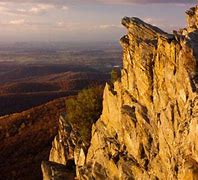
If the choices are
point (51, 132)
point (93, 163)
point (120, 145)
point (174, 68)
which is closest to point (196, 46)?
point (174, 68)

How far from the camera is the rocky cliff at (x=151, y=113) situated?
3053 cm

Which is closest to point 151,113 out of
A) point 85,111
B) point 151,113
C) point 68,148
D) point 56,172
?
point 151,113

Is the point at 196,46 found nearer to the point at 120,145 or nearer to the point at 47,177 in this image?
the point at 120,145

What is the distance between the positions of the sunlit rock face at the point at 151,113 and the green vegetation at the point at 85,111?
45.2ft

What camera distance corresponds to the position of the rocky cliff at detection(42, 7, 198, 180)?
30531 millimetres

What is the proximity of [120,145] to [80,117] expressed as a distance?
2340cm

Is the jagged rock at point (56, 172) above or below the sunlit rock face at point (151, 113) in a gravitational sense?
below

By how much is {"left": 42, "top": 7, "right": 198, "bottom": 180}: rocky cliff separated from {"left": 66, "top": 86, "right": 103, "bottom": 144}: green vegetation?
13.8 metres

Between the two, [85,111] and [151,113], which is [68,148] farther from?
[151,113]

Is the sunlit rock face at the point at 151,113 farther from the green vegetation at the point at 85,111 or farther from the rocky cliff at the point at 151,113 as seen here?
the green vegetation at the point at 85,111

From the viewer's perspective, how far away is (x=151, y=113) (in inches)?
1457

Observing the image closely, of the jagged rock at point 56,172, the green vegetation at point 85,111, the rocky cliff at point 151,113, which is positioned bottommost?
the jagged rock at point 56,172

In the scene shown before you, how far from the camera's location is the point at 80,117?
65000 mm

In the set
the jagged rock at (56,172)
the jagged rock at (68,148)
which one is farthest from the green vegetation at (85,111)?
the jagged rock at (56,172)
